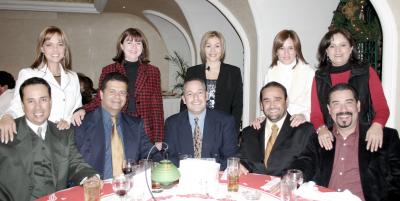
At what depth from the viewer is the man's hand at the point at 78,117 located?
277cm

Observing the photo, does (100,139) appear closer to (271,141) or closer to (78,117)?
(78,117)

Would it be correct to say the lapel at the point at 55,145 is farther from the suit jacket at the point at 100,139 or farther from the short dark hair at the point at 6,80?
the short dark hair at the point at 6,80

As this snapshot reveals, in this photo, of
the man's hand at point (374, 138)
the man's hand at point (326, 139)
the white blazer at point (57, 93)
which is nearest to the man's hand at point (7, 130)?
the white blazer at point (57, 93)

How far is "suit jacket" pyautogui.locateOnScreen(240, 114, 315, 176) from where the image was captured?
2.70 m

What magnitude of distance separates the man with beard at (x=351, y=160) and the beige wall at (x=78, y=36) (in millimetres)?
8595

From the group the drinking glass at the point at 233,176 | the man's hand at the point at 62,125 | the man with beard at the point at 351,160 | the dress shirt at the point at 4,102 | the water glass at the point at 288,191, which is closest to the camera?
the water glass at the point at 288,191

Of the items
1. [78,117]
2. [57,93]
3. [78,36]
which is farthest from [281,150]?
[78,36]

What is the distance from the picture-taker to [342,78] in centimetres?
291

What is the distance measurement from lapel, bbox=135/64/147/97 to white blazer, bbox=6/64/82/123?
0.50 metres

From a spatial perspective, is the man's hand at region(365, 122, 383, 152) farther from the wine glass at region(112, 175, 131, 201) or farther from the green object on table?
the wine glass at region(112, 175, 131, 201)

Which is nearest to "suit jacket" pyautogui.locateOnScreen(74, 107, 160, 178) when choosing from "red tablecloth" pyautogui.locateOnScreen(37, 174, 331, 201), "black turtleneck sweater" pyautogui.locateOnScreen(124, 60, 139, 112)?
"black turtleneck sweater" pyautogui.locateOnScreen(124, 60, 139, 112)

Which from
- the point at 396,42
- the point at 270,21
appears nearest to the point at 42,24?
the point at 270,21

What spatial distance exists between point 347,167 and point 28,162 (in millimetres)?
2069

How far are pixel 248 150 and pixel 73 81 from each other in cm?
153
